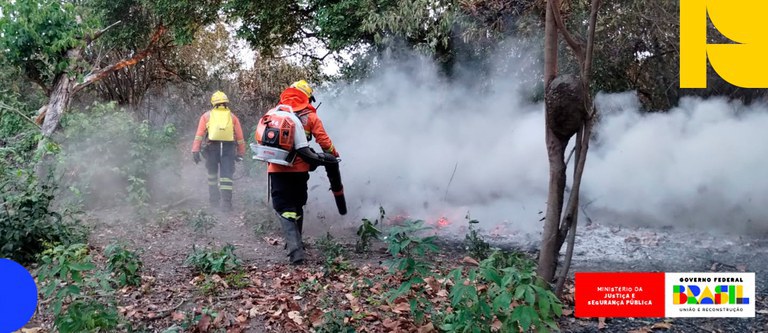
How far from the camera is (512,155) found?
28.1ft

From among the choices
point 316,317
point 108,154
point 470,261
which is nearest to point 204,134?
point 108,154

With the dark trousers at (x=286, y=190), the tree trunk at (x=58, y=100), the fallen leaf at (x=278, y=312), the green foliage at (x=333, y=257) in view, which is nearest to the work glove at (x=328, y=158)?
the dark trousers at (x=286, y=190)

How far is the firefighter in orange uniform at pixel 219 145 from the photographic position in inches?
345

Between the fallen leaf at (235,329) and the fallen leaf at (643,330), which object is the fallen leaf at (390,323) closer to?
the fallen leaf at (235,329)

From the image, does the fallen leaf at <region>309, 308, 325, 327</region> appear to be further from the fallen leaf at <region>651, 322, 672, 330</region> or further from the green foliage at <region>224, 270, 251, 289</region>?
the fallen leaf at <region>651, 322, 672, 330</region>

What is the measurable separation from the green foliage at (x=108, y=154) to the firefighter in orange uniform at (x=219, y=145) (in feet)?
2.83

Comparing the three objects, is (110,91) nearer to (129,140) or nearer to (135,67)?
(135,67)

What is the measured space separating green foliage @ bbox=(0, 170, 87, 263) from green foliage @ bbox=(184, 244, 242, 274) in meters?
1.64

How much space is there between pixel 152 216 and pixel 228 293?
13.2 ft

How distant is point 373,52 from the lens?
34.3ft

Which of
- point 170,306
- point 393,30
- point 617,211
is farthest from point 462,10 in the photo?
point 170,306

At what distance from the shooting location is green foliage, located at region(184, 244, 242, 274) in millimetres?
5152

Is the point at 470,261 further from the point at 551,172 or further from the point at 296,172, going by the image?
the point at 296,172

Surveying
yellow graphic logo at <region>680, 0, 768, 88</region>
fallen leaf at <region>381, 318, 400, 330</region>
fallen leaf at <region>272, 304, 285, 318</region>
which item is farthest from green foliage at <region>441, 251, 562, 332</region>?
yellow graphic logo at <region>680, 0, 768, 88</region>
